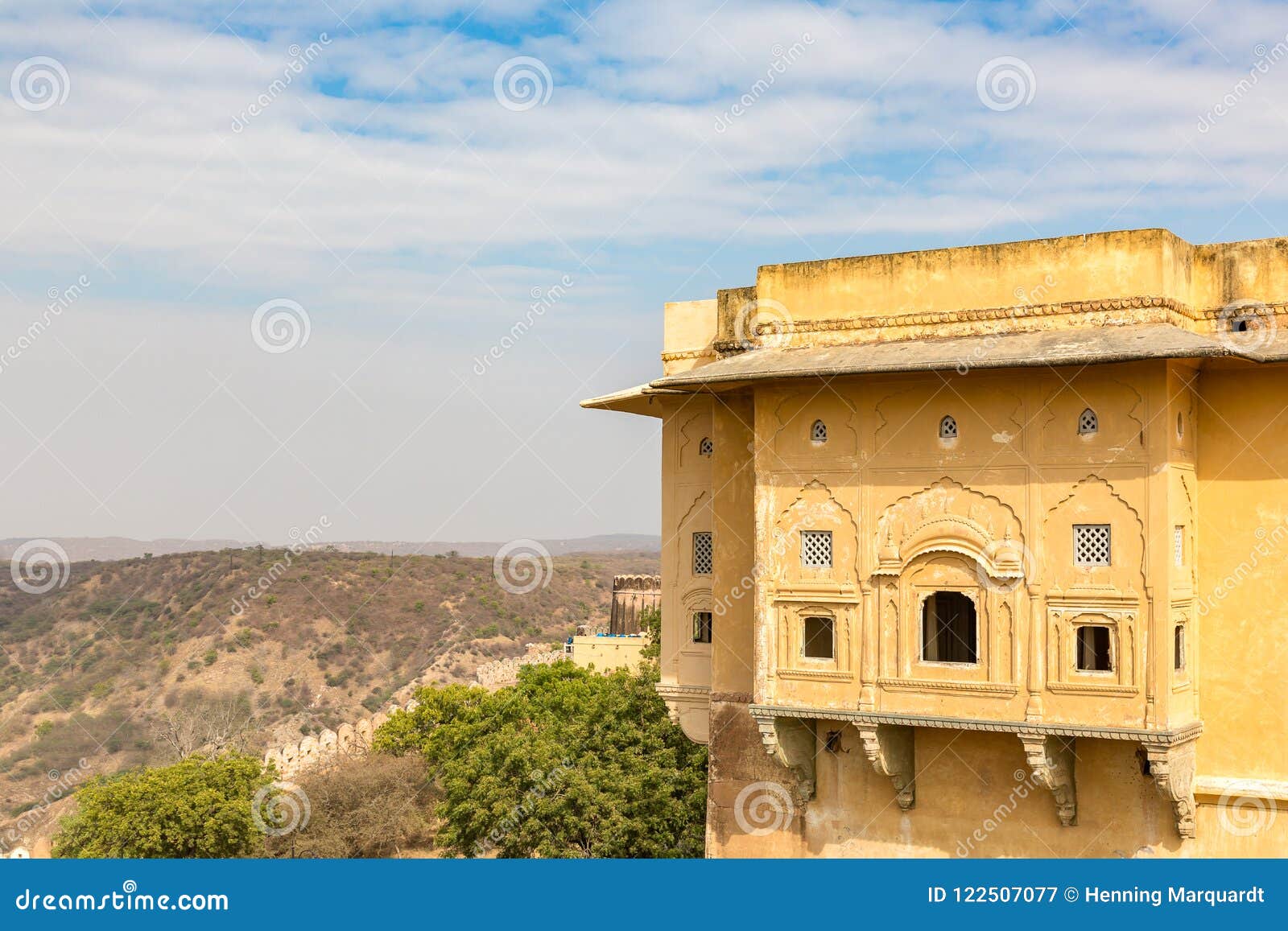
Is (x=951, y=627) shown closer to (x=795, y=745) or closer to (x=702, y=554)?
(x=795, y=745)

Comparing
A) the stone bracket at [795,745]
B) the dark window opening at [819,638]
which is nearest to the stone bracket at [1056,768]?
the dark window opening at [819,638]

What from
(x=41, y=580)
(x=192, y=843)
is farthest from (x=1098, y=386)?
(x=41, y=580)

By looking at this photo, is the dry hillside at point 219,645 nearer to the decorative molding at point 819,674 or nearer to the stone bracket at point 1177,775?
the decorative molding at point 819,674

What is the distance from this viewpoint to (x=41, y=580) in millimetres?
73625

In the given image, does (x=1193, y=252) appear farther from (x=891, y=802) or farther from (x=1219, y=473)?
(x=891, y=802)

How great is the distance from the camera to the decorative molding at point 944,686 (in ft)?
60.9

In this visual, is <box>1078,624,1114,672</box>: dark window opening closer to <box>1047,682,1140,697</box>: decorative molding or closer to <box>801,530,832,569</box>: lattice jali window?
<box>1047,682,1140,697</box>: decorative molding

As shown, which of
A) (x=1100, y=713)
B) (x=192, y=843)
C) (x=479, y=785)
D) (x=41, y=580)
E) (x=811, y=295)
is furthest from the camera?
(x=41, y=580)

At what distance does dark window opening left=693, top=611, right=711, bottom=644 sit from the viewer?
889 inches

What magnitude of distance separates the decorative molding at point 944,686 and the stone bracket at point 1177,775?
1801 mm

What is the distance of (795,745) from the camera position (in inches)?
812

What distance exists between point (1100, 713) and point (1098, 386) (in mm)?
4136

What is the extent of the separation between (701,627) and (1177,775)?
24.9ft

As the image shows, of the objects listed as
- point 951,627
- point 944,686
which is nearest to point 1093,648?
point 944,686
